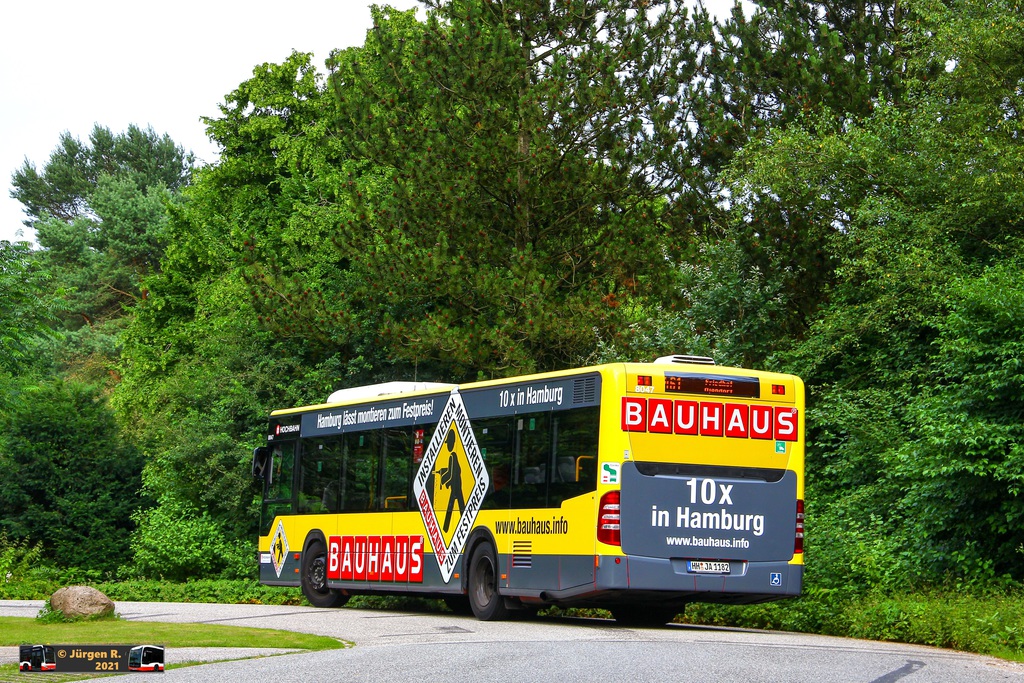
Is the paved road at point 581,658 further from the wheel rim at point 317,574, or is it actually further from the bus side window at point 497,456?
the wheel rim at point 317,574

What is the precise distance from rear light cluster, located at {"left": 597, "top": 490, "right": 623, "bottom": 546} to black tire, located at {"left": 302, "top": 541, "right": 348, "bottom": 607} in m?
7.92

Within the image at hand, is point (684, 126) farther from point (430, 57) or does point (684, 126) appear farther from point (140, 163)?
point (140, 163)

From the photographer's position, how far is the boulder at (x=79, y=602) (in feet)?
53.9

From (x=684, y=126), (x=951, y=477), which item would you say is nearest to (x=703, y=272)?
(x=684, y=126)

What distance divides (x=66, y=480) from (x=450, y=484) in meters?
18.2

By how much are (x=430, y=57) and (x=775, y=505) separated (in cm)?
1616

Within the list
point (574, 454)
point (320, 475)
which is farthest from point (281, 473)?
point (574, 454)

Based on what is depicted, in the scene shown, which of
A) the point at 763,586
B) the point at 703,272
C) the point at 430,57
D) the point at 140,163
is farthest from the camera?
the point at 140,163

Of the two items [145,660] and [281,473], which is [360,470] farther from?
[145,660]

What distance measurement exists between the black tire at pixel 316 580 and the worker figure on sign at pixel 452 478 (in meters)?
4.12

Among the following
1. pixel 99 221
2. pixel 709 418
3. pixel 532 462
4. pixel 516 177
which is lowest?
pixel 532 462

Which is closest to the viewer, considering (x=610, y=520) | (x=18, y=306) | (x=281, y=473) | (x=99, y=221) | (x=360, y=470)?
(x=610, y=520)

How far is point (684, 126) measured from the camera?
3003 centimetres

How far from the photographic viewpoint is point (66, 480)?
34.1 metres
